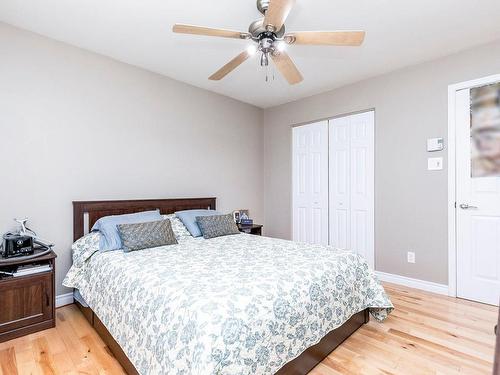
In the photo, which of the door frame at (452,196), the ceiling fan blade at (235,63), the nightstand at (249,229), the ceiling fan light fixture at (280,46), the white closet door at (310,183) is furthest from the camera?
the white closet door at (310,183)

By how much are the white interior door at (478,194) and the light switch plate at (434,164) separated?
149 millimetres

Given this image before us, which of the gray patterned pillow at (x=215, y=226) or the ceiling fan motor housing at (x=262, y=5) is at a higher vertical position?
the ceiling fan motor housing at (x=262, y=5)

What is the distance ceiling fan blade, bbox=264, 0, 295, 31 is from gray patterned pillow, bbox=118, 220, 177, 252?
1.92m

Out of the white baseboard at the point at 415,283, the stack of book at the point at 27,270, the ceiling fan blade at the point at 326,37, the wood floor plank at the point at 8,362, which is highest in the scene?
the ceiling fan blade at the point at 326,37

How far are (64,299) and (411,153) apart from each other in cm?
397

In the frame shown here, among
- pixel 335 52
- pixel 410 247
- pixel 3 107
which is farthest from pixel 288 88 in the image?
pixel 3 107

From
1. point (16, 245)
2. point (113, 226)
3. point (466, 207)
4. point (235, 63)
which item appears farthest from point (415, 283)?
point (16, 245)

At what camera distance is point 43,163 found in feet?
8.47

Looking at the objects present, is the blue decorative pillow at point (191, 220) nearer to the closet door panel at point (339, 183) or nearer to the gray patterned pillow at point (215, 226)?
the gray patterned pillow at point (215, 226)

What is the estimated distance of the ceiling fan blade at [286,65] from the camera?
2.03 meters

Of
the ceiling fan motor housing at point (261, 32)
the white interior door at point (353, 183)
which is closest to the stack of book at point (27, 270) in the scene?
the ceiling fan motor housing at point (261, 32)

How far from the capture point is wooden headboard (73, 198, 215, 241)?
275 cm

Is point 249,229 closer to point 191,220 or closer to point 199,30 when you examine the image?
point 191,220

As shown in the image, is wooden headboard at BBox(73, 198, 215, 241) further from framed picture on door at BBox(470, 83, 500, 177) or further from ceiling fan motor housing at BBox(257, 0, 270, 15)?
framed picture on door at BBox(470, 83, 500, 177)
